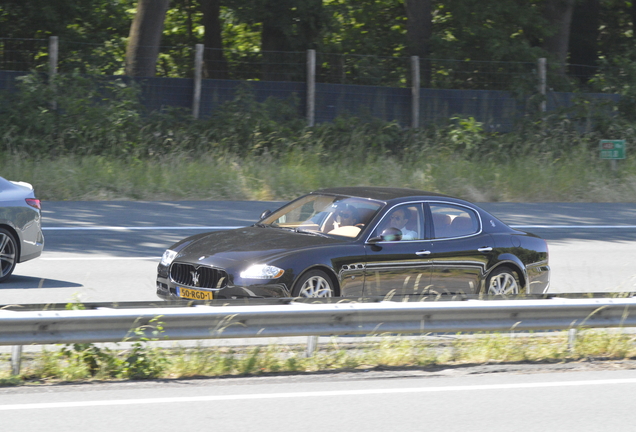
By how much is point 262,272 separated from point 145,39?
16.5 metres

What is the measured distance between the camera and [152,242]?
Result: 13.8 metres

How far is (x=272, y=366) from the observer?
7.09 metres

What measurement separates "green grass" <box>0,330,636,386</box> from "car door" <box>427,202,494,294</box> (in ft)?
2.93

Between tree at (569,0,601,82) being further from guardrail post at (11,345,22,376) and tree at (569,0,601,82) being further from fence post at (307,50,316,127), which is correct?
guardrail post at (11,345,22,376)

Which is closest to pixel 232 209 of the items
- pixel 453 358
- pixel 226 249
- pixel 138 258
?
pixel 138 258

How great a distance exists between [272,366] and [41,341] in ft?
5.69

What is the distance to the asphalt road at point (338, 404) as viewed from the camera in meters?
5.63

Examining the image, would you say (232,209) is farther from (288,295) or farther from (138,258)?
(288,295)

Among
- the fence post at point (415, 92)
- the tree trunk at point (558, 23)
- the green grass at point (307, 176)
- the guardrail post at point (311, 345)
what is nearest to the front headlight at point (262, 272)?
the guardrail post at point (311, 345)

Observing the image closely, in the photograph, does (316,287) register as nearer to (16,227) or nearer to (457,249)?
(457,249)

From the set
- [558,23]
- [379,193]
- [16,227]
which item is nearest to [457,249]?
[379,193]

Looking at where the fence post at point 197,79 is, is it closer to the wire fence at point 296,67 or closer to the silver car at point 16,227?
the wire fence at point 296,67

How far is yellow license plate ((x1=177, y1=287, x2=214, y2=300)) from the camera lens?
27.0 ft

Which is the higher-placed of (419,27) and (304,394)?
(419,27)
